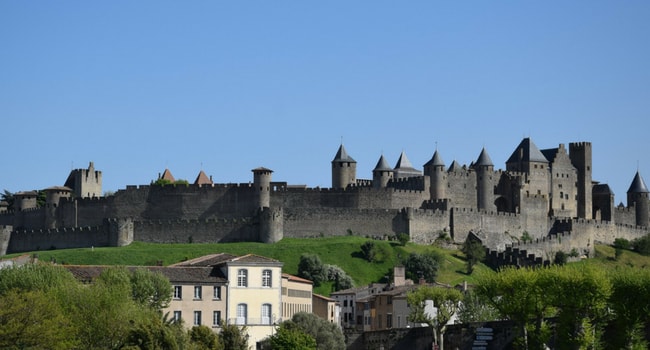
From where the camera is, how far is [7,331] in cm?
6088

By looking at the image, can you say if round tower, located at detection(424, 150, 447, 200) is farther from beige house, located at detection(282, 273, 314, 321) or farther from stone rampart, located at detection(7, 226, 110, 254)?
beige house, located at detection(282, 273, 314, 321)

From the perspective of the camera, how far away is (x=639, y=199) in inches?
5541

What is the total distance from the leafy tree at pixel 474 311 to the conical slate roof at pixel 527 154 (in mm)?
46291

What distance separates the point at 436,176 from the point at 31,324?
69.1 metres

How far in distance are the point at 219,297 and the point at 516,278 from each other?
17097 millimetres

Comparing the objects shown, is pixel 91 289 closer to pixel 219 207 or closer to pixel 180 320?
pixel 180 320

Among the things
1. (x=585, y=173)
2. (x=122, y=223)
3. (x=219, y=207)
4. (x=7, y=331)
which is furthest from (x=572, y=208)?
(x=7, y=331)

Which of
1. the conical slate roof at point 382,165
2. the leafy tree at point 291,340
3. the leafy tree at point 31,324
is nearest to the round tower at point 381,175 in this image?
the conical slate roof at point 382,165

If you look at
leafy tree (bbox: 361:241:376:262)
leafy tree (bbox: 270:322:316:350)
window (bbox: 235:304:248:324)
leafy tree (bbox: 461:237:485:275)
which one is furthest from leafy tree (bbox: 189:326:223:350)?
leafy tree (bbox: 461:237:485:275)

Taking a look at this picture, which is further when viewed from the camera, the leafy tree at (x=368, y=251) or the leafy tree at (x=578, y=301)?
the leafy tree at (x=368, y=251)

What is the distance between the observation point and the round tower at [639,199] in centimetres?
13975

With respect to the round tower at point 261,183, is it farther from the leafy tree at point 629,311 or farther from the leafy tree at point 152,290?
the leafy tree at point 629,311

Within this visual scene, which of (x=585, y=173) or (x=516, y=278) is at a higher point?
(x=585, y=173)

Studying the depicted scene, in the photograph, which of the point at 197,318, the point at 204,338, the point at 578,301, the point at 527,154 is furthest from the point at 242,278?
the point at 527,154
